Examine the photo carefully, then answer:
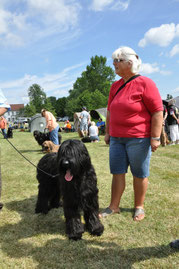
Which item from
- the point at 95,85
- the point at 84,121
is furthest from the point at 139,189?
the point at 95,85

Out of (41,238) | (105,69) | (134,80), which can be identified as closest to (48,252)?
(41,238)

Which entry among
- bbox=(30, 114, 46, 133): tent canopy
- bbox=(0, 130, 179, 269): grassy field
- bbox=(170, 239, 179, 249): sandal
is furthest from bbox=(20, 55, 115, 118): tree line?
bbox=(170, 239, 179, 249): sandal

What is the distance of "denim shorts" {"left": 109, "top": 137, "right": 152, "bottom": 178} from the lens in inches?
107

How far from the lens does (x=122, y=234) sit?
→ 2631 mm

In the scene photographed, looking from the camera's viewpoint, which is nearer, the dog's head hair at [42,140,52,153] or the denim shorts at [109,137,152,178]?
the denim shorts at [109,137,152,178]

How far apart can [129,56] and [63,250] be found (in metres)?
2.42

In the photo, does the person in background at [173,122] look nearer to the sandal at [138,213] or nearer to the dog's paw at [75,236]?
the sandal at [138,213]

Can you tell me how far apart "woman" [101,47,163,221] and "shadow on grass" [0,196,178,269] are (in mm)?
731

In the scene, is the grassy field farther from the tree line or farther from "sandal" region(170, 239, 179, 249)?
the tree line

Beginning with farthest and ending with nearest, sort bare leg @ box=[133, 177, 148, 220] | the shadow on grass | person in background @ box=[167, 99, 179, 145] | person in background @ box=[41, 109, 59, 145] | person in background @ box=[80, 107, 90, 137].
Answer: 1. person in background @ box=[80, 107, 90, 137]
2. person in background @ box=[167, 99, 179, 145]
3. person in background @ box=[41, 109, 59, 145]
4. bare leg @ box=[133, 177, 148, 220]
5. the shadow on grass

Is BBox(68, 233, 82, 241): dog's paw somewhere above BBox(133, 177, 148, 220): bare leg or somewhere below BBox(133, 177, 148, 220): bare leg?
below

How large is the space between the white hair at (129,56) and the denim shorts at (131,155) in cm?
92

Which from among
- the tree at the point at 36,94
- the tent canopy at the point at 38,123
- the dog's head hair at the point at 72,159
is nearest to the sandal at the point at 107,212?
the dog's head hair at the point at 72,159

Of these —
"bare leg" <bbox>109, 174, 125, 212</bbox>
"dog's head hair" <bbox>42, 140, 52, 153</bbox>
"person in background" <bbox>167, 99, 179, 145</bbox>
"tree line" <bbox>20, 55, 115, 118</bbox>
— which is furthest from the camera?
"tree line" <bbox>20, 55, 115, 118</bbox>
